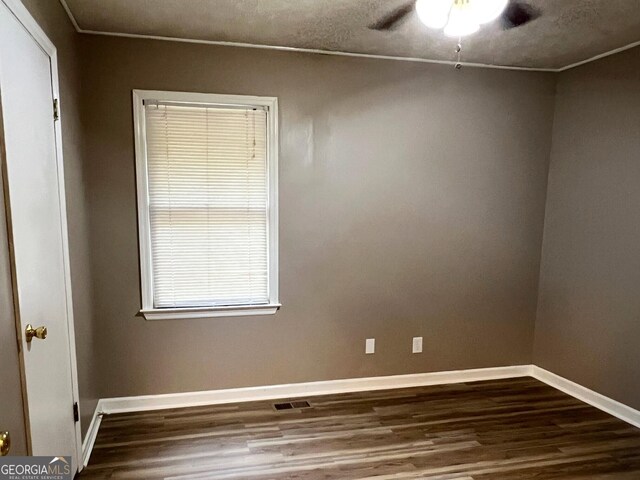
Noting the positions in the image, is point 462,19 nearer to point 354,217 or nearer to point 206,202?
point 354,217

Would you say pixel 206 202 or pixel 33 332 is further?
pixel 206 202

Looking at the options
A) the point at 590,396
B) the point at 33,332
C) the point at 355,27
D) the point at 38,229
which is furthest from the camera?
the point at 590,396

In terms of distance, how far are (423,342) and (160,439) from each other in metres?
2.00

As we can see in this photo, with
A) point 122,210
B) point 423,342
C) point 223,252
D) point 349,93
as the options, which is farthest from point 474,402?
point 122,210

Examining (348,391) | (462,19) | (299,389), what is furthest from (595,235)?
(299,389)

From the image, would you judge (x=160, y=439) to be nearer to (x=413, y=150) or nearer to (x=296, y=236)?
(x=296, y=236)

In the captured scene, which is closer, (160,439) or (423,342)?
(160,439)

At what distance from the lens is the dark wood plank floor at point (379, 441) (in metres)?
2.24

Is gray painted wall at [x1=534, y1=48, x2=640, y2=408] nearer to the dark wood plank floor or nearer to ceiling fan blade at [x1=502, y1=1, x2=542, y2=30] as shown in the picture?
the dark wood plank floor

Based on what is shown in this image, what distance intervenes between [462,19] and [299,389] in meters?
2.58

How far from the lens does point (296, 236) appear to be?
2943 mm

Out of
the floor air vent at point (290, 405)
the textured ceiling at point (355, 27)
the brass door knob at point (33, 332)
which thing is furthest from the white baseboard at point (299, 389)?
the textured ceiling at point (355, 27)

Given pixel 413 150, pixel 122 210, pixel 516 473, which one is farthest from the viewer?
pixel 413 150

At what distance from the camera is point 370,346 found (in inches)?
125
